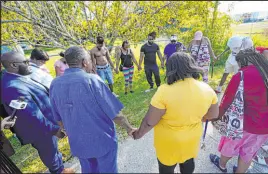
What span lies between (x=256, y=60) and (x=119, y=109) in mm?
1392

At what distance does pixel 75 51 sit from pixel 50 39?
452 centimetres

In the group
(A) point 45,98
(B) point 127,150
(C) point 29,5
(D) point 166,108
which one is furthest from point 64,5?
(D) point 166,108

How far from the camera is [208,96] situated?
4.65 feet

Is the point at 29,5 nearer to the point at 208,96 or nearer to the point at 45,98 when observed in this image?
the point at 45,98

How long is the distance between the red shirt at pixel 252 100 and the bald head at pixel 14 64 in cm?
213

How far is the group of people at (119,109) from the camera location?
1.41 meters

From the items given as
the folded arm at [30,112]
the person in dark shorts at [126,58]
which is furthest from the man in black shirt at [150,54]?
the folded arm at [30,112]

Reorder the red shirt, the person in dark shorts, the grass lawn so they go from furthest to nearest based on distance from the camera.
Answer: the person in dark shorts < the grass lawn < the red shirt

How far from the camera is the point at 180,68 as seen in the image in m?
1.39

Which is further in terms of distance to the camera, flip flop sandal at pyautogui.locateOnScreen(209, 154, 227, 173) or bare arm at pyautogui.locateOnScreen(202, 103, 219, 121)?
flip flop sandal at pyautogui.locateOnScreen(209, 154, 227, 173)

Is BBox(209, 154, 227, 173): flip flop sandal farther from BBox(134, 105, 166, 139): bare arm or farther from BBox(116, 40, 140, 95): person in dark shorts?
BBox(116, 40, 140, 95): person in dark shorts

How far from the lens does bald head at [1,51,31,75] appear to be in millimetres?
1839

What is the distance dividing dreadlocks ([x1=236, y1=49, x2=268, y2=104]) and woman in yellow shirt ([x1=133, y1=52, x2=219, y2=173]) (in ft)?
1.87

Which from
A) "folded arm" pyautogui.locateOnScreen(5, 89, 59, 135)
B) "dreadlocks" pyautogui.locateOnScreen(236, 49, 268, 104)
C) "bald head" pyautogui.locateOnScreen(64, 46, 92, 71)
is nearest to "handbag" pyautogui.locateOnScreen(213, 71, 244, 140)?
"dreadlocks" pyautogui.locateOnScreen(236, 49, 268, 104)
